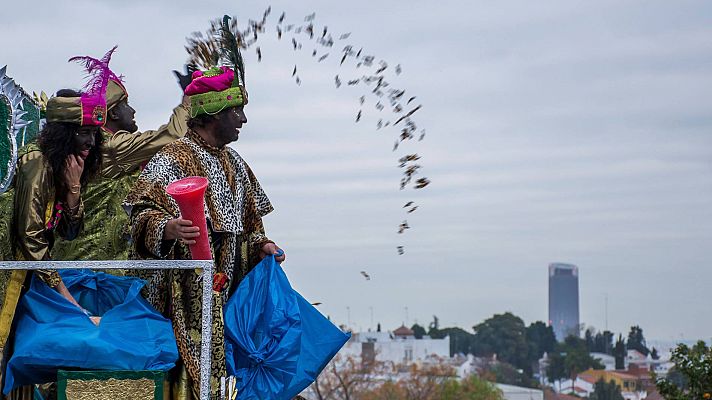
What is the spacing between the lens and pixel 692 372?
16312mm

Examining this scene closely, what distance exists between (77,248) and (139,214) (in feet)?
5.04

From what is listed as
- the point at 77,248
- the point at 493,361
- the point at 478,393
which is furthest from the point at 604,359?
the point at 77,248

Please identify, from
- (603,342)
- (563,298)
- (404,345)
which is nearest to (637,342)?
(603,342)

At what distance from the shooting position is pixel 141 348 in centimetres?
524

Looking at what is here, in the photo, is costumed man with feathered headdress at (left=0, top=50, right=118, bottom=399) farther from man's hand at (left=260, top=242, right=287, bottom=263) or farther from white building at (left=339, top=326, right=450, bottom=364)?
white building at (left=339, top=326, right=450, bottom=364)

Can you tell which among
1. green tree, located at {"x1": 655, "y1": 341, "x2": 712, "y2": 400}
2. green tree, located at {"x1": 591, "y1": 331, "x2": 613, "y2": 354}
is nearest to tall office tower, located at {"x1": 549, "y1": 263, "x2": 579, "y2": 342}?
green tree, located at {"x1": 591, "y1": 331, "x2": 613, "y2": 354}

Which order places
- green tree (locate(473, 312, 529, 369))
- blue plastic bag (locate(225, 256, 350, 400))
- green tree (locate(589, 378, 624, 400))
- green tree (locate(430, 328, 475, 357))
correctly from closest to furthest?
blue plastic bag (locate(225, 256, 350, 400))
green tree (locate(589, 378, 624, 400))
green tree (locate(473, 312, 529, 369))
green tree (locate(430, 328, 475, 357))

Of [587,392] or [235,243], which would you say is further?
[587,392]

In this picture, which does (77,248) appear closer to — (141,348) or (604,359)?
(141,348)

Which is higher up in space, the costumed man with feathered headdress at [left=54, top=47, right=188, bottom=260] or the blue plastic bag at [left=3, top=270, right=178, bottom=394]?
the costumed man with feathered headdress at [left=54, top=47, right=188, bottom=260]

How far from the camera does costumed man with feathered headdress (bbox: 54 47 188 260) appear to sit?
7047 mm

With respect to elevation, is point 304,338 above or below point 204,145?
below

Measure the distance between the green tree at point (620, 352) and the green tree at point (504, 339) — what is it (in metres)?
7.22

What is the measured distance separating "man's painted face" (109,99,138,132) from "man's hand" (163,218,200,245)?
205cm
